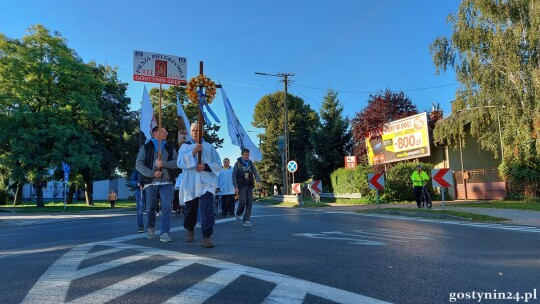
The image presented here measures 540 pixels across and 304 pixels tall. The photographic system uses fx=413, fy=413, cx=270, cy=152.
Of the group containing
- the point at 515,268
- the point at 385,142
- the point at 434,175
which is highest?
the point at 385,142

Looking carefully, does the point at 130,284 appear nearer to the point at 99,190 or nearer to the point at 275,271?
the point at 275,271

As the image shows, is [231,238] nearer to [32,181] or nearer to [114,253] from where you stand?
[114,253]

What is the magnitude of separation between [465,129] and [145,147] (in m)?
22.6

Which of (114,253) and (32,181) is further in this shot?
(32,181)

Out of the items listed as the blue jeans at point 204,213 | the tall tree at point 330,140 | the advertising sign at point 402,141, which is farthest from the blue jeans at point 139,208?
the tall tree at point 330,140

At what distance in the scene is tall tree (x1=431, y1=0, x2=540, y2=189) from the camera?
65.6 feet

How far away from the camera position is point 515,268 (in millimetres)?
4984

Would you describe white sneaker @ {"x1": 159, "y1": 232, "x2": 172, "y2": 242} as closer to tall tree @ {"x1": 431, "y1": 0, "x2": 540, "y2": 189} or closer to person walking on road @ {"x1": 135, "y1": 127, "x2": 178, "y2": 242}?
person walking on road @ {"x1": 135, "y1": 127, "x2": 178, "y2": 242}

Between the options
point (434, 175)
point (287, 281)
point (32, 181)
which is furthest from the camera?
point (32, 181)

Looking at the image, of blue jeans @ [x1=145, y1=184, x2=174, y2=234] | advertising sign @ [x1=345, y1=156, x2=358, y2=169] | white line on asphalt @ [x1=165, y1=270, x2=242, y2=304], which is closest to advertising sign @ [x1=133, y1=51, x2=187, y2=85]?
blue jeans @ [x1=145, y1=184, x2=174, y2=234]

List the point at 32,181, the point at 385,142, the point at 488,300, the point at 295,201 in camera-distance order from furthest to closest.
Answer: the point at 32,181
the point at 385,142
the point at 295,201
the point at 488,300

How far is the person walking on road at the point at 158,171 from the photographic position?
715cm

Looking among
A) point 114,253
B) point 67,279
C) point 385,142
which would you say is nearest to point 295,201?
point 385,142

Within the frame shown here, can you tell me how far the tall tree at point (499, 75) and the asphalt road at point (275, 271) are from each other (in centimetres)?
1513
